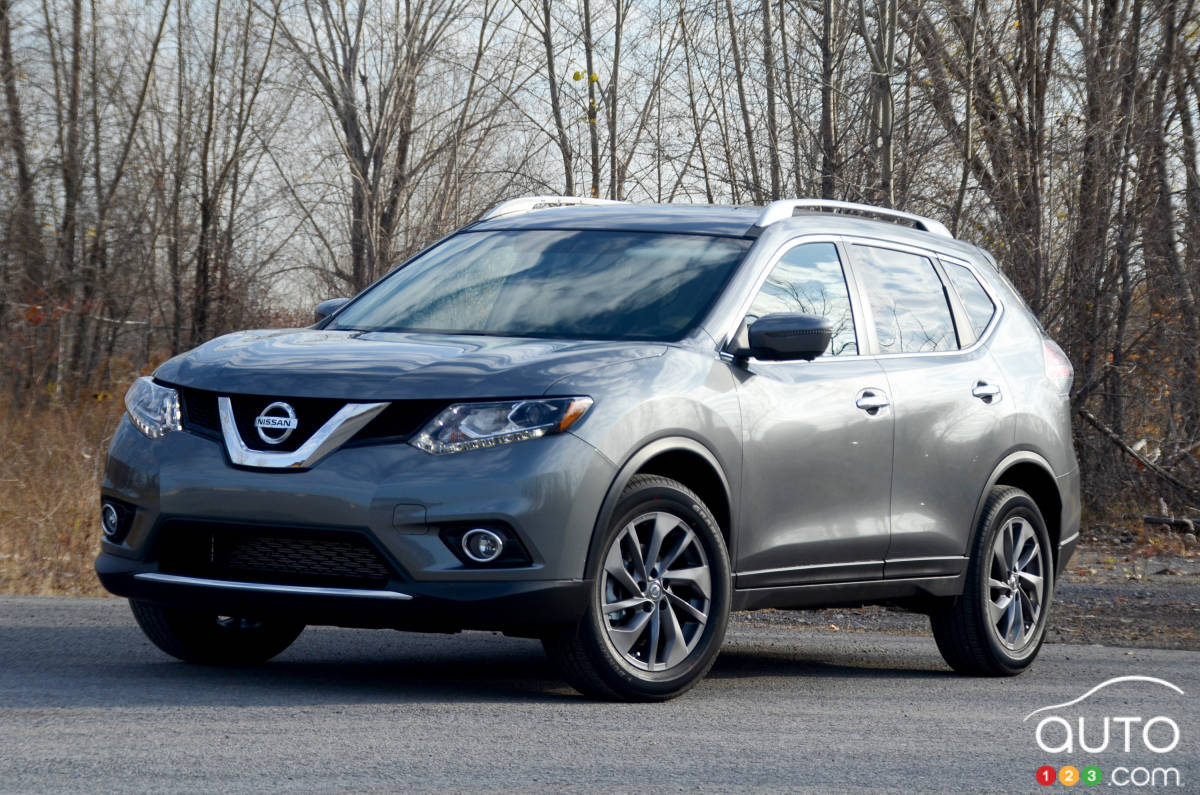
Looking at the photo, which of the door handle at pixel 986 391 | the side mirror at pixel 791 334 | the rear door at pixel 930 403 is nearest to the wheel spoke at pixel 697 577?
the side mirror at pixel 791 334

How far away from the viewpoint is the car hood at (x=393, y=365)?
5.38 m

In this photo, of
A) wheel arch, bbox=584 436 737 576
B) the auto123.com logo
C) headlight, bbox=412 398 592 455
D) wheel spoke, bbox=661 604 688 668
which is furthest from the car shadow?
the auto123.com logo

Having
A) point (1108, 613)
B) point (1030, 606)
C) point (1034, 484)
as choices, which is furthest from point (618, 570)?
point (1108, 613)

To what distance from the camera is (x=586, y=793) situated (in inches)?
169

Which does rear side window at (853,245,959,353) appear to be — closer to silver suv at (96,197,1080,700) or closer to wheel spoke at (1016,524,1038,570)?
silver suv at (96,197,1080,700)

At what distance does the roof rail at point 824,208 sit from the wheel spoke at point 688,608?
172 cm

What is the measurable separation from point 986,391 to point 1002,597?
3.13ft

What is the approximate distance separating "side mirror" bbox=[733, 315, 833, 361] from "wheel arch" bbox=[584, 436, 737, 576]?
468mm

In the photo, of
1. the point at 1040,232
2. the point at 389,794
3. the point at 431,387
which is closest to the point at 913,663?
the point at 431,387

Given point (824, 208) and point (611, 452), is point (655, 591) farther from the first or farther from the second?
point (824, 208)

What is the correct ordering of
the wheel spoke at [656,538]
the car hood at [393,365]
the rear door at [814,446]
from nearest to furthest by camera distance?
the car hood at [393,365] → the wheel spoke at [656,538] → the rear door at [814,446]

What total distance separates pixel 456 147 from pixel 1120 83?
417 inches

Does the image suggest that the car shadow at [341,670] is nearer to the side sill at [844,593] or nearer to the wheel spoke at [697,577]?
the side sill at [844,593]

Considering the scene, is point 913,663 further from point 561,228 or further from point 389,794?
point 389,794
